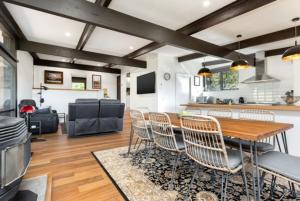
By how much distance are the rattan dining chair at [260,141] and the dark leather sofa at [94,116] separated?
2.88m

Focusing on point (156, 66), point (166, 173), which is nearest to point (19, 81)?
point (156, 66)

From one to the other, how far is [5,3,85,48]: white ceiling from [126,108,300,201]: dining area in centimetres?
281

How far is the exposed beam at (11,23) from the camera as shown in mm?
2905

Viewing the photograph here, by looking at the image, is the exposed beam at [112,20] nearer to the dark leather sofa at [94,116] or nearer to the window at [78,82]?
the dark leather sofa at [94,116]

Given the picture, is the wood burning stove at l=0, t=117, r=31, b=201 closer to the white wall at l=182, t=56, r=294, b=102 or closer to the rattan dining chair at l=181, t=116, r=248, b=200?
the rattan dining chair at l=181, t=116, r=248, b=200

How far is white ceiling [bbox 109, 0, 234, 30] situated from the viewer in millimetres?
2684

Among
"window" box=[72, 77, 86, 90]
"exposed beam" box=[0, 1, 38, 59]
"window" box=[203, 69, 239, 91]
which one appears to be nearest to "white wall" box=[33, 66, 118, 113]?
"window" box=[72, 77, 86, 90]

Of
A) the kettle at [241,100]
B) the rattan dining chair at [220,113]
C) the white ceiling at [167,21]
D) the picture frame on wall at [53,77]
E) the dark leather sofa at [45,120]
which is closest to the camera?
the white ceiling at [167,21]

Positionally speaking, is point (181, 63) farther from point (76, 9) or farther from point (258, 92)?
point (76, 9)

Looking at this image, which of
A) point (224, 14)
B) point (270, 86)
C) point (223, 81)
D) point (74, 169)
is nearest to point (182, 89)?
point (223, 81)

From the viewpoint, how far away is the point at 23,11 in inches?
119

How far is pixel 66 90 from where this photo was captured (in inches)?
230

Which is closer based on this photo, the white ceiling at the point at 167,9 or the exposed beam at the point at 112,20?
the exposed beam at the point at 112,20

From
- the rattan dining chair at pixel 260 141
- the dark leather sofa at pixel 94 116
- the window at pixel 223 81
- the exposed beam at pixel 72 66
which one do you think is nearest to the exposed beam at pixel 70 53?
the dark leather sofa at pixel 94 116
